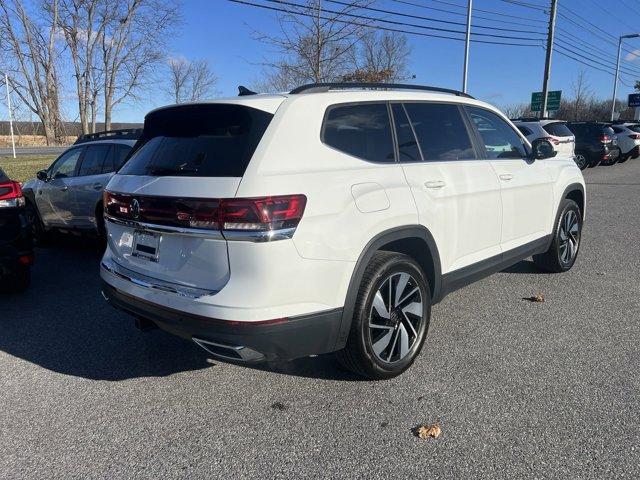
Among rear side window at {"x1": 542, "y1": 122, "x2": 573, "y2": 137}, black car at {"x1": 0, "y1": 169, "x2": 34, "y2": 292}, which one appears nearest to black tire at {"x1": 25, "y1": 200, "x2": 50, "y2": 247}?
black car at {"x1": 0, "y1": 169, "x2": 34, "y2": 292}

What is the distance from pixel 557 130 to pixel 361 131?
50.2 feet

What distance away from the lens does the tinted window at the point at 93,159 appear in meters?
7.25

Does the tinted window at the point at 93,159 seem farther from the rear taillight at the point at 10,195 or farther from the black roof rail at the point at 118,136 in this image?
the rear taillight at the point at 10,195

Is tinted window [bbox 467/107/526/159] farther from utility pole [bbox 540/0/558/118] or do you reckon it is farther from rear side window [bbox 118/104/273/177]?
utility pole [bbox 540/0/558/118]

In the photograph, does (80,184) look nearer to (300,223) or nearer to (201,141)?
(201,141)

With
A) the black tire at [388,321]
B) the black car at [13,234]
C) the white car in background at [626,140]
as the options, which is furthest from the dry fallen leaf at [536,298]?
the white car in background at [626,140]

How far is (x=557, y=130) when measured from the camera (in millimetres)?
16531

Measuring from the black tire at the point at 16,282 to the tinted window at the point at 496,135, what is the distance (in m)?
4.55

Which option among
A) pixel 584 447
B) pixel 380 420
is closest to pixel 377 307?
pixel 380 420

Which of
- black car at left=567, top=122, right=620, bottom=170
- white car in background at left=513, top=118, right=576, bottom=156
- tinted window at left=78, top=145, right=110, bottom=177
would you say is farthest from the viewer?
black car at left=567, top=122, right=620, bottom=170

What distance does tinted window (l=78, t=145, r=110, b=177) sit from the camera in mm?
7254

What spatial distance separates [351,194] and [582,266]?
4.39 metres

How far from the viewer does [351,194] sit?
118 inches

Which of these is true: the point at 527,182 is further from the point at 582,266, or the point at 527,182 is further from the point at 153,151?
the point at 153,151
